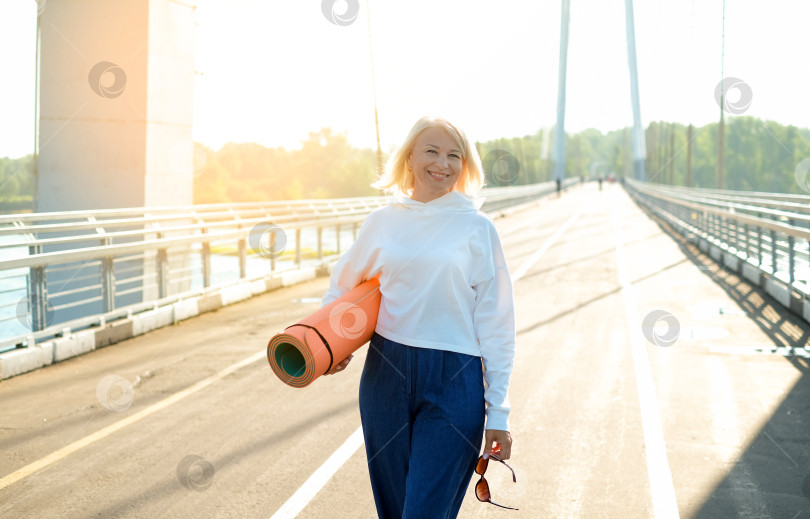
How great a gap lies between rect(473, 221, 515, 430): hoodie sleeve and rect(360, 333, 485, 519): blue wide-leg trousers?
5 cm

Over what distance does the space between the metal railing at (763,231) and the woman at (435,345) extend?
8.32 meters

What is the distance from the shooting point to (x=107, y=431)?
18.2ft

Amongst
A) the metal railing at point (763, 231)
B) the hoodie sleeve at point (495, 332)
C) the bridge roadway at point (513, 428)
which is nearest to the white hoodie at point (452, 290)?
the hoodie sleeve at point (495, 332)

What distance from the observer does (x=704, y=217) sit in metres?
21.7

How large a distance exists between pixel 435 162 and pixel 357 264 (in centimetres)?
44

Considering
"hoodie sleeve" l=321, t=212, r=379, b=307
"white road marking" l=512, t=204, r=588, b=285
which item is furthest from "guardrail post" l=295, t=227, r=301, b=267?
"hoodie sleeve" l=321, t=212, r=379, b=307

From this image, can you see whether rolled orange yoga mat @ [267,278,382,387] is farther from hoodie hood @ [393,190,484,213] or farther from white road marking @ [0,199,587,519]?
white road marking @ [0,199,587,519]

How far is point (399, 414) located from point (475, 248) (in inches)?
22.7

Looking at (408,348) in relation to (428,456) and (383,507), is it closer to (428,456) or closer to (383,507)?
(428,456)

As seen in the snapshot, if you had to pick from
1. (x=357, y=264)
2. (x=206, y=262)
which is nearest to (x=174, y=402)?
(x=357, y=264)

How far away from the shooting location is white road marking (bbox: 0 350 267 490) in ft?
15.4

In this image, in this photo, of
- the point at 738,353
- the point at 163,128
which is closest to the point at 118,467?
the point at 738,353

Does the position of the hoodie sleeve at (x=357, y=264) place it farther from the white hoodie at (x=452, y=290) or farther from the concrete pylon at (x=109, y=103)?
the concrete pylon at (x=109, y=103)

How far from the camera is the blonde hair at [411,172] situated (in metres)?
2.66
